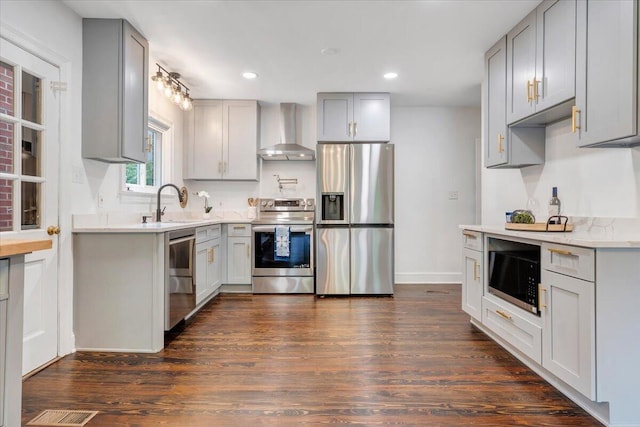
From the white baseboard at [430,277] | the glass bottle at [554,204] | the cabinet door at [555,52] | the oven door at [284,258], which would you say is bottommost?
the white baseboard at [430,277]

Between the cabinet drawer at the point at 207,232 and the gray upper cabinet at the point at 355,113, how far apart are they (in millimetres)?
1691

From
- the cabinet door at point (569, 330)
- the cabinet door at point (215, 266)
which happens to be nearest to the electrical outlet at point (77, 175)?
the cabinet door at point (215, 266)

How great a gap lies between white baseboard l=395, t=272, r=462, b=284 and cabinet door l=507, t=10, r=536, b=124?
251cm

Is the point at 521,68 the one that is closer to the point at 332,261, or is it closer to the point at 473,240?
the point at 473,240

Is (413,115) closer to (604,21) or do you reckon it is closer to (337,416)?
(604,21)

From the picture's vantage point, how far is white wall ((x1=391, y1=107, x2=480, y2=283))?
477 cm

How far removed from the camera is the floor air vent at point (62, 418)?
5.36 ft

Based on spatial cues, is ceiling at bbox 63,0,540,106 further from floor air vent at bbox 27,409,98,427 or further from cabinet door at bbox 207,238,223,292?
floor air vent at bbox 27,409,98,427

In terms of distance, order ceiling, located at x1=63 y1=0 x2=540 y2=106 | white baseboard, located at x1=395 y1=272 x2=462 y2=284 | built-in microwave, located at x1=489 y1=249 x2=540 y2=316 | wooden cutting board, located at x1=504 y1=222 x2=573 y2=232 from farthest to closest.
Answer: white baseboard, located at x1=395 y1=272 x2=462 y2=284 < ceiling, located at x1=63 y1=0 x2=540 y2=106 < wooden cutting board, located at x1=504 y1=222 x2=573 y2=232 < built-in microwave, located at x1=489 y1=249 x2=540 y2=316

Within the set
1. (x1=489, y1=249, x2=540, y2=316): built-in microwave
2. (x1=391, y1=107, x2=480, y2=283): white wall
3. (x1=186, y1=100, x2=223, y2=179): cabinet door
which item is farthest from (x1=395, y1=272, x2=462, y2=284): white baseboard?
(x1=186, y1=100, x2=223, y2=179): cabinet door

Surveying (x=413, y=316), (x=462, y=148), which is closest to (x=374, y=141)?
(x=462, y=148)

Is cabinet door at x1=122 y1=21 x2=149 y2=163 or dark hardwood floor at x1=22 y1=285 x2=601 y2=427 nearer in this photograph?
dark hardwood floor at x1=22 y1=285 x2=601 y2=427

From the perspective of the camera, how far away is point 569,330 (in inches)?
69.8

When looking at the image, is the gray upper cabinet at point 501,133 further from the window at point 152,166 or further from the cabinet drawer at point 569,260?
the window at point 152,166
